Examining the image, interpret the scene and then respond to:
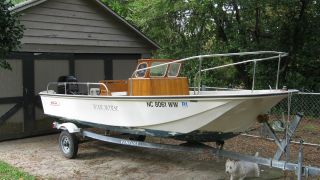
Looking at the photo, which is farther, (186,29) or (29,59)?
(186,29)

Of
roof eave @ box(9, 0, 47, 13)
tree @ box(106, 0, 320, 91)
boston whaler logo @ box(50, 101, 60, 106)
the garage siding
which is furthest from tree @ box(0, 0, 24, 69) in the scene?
tree @ box(106, 0, 320, 91)

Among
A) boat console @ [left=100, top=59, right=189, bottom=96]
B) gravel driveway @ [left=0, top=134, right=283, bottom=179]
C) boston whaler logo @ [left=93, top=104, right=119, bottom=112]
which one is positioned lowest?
gravel driveway @ [left=0, top=134, right=283, bottom=179]

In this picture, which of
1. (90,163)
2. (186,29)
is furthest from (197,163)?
(186,29)

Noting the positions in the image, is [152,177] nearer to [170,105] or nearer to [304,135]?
[170,105]

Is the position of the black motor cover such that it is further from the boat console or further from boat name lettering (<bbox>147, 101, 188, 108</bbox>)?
boat name lettering (<bbox>147, 101, 188, 108</bbox>)

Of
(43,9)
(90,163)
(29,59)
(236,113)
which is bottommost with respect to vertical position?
(90,163)

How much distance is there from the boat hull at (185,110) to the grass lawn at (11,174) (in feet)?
5.76

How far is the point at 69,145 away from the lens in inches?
381

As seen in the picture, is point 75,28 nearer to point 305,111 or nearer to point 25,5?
point 25,5

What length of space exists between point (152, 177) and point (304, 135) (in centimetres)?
649

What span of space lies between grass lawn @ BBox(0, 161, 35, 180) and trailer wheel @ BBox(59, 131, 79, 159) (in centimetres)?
130

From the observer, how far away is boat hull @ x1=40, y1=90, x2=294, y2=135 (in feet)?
22.3

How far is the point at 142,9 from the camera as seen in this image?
1981 centimetres

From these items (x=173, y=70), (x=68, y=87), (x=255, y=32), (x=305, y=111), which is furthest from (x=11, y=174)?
(x=255, y=32)
